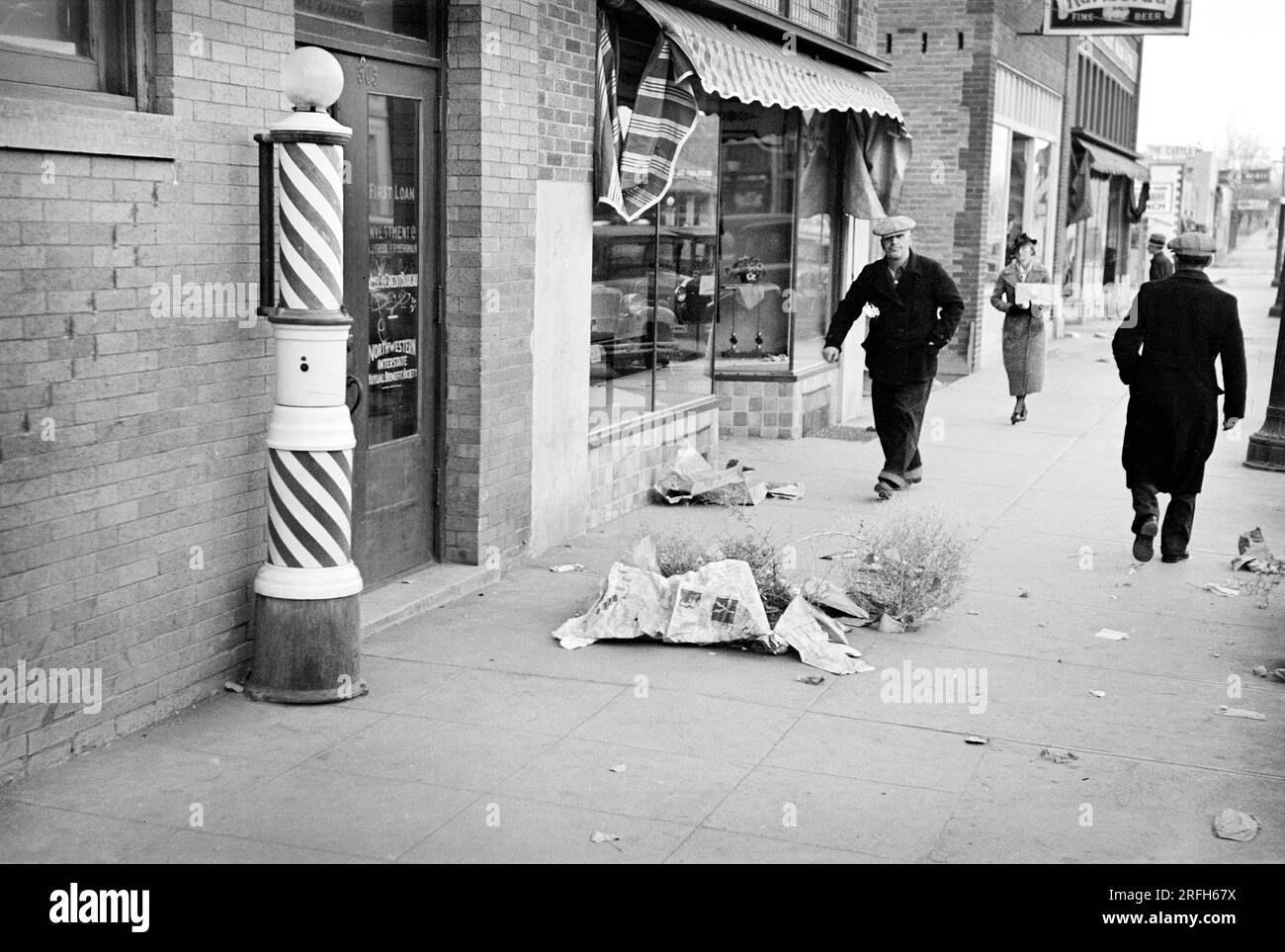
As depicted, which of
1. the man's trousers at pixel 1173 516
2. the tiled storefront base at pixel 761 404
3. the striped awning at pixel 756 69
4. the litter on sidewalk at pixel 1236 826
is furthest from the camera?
the tiled storefront base at pixel 761 404

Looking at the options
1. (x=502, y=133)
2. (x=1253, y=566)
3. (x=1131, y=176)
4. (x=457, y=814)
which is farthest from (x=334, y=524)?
(x=1131, y=176)

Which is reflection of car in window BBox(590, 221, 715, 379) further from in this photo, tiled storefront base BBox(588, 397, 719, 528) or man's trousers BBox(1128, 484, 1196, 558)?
man's trousers BBox(1128, 484, 1196, 558)

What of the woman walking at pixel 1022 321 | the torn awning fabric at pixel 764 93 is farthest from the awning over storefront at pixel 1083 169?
the torn awning fabric at pixel 764 93

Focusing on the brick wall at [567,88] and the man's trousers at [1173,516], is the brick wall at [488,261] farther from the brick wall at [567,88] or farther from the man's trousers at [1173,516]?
Result: the man's trousers at [1173,516]

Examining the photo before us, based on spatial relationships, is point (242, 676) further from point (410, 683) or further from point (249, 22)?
point (249, 22)

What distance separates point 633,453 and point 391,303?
3.17 meters

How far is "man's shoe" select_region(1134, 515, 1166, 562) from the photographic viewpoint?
909 centimetres

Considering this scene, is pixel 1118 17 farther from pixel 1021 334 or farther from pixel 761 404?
pixel 761 404

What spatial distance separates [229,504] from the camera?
20.1 ft

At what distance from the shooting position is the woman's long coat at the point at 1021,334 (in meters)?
15.4

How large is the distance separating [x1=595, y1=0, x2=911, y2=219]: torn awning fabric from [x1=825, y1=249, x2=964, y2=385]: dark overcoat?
5.03 ft

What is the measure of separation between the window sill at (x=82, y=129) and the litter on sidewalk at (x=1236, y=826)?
447 centimetres

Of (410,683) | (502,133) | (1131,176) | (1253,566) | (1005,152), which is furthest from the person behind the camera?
(1131,176)

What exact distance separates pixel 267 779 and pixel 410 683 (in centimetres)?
127
